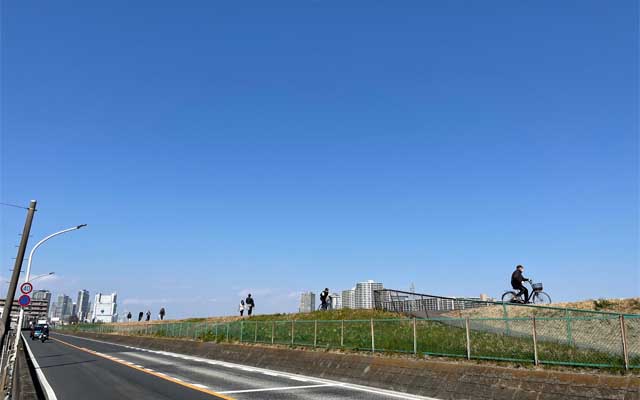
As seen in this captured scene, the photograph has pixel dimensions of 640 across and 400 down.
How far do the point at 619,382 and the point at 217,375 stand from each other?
41.7 ft

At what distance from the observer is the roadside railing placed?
9.68 metres

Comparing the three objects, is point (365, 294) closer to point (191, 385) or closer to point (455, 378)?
point (191, 385)

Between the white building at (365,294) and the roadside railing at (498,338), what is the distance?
10.9 metres

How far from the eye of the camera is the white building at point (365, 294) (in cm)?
3255

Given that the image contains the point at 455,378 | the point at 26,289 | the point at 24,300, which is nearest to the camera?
the point at 455,378

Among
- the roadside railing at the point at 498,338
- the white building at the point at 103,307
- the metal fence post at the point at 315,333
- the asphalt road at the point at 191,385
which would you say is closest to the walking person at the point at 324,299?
the roadside railing at the point at 498,338

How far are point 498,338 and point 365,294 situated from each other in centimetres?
2722

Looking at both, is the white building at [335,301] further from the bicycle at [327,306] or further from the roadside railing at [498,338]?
the roadside railing at [498,338]

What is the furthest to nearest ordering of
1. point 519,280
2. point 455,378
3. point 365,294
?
point 365,294 < point 519,280 < point 455,378

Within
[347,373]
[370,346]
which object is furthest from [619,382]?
[370,346]

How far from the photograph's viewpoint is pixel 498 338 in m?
12.5

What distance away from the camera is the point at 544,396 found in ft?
31.0

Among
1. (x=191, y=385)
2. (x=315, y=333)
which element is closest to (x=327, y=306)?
(x=315, y=333)

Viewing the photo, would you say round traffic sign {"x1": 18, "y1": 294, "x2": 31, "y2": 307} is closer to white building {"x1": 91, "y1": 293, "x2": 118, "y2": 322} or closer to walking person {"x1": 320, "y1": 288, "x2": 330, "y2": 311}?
walking person {"x1": 320, "y1": 288, "x2": 330, "y2": 311}
